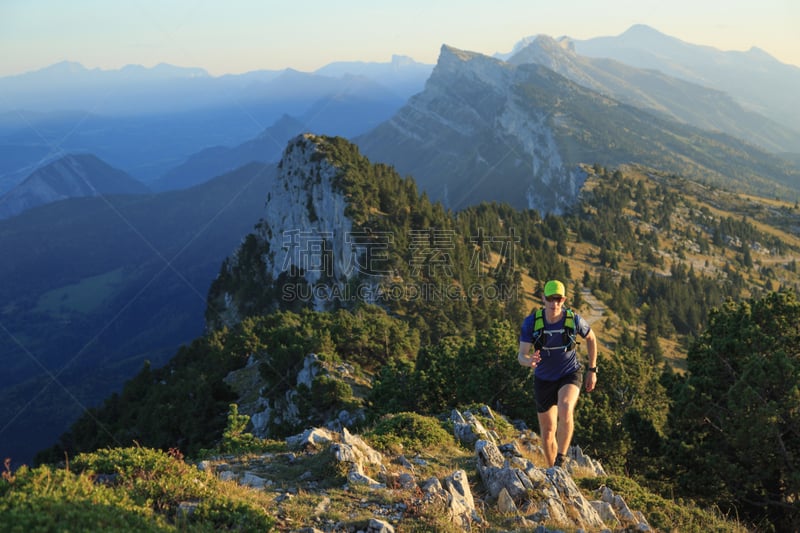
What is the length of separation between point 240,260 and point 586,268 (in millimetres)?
76738

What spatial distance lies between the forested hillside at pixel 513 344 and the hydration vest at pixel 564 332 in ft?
28.2

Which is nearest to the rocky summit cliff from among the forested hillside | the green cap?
the forested hillside

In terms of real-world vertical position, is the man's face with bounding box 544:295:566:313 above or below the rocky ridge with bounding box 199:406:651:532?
above

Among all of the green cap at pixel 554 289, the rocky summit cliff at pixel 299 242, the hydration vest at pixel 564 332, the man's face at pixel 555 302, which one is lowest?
the rocky summit cliff at pixel 299 242

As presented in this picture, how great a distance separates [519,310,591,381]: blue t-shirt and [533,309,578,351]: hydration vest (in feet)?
0.14

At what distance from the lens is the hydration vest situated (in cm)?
1080

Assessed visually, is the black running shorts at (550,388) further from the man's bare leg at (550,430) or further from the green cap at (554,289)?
the green cap at (554,289)

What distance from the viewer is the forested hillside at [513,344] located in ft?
54.9

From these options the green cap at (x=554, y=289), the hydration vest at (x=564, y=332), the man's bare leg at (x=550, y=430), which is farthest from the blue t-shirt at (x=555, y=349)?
the man's bare leg at (x=550, y=430)

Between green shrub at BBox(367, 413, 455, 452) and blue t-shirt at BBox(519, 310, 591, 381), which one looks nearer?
blue t-shirt at BBox(519, 310, 591, 381)

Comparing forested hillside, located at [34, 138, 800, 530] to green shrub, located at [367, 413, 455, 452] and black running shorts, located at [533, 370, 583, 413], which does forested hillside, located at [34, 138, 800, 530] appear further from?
black running shorts, located at [533, 370, 583, 413]

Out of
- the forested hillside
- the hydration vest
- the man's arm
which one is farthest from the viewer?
the forested hillside

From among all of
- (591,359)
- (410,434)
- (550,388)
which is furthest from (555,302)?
(410,434)

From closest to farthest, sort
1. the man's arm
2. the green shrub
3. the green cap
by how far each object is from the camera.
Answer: the green cap < the man's arm < the green shrub
